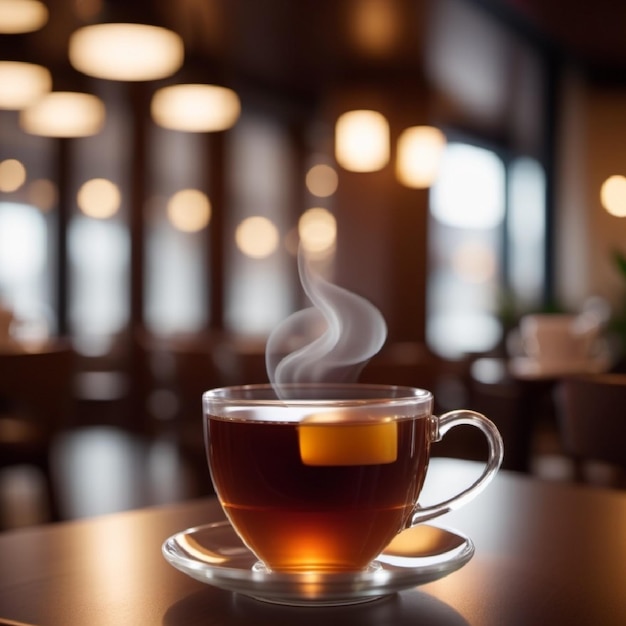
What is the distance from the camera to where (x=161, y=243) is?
9.41 meters

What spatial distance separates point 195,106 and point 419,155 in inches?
92.3

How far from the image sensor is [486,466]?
590 millimetres

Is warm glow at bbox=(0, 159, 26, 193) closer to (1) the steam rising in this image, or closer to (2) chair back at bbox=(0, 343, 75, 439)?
(2) chair back at bbox=(0, 343, 75, 439)

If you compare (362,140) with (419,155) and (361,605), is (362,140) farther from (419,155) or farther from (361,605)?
(361,605)

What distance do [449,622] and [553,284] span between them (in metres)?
9.04

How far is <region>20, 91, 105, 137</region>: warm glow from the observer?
20.5ft

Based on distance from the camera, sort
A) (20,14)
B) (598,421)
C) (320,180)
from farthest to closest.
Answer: (320,180)
(20,14)
(598,421)

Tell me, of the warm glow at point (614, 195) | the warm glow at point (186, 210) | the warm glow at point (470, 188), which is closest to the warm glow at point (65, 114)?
the warm glow at point (186, 210)

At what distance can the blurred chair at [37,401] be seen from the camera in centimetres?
318


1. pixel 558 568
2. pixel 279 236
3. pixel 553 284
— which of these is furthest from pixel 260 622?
pixel 279 236

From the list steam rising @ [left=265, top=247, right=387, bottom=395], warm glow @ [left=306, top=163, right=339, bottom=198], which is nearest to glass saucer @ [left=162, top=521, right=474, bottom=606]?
steam rising @ [left=265, top=247, right=387, bottom=395]

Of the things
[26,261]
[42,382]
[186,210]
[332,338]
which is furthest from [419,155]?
[332,338]

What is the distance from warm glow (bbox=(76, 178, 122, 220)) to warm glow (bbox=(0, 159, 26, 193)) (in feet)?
1.94

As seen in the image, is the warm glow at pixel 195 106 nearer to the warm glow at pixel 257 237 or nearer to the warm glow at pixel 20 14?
the warm glow at pixel 20 14
